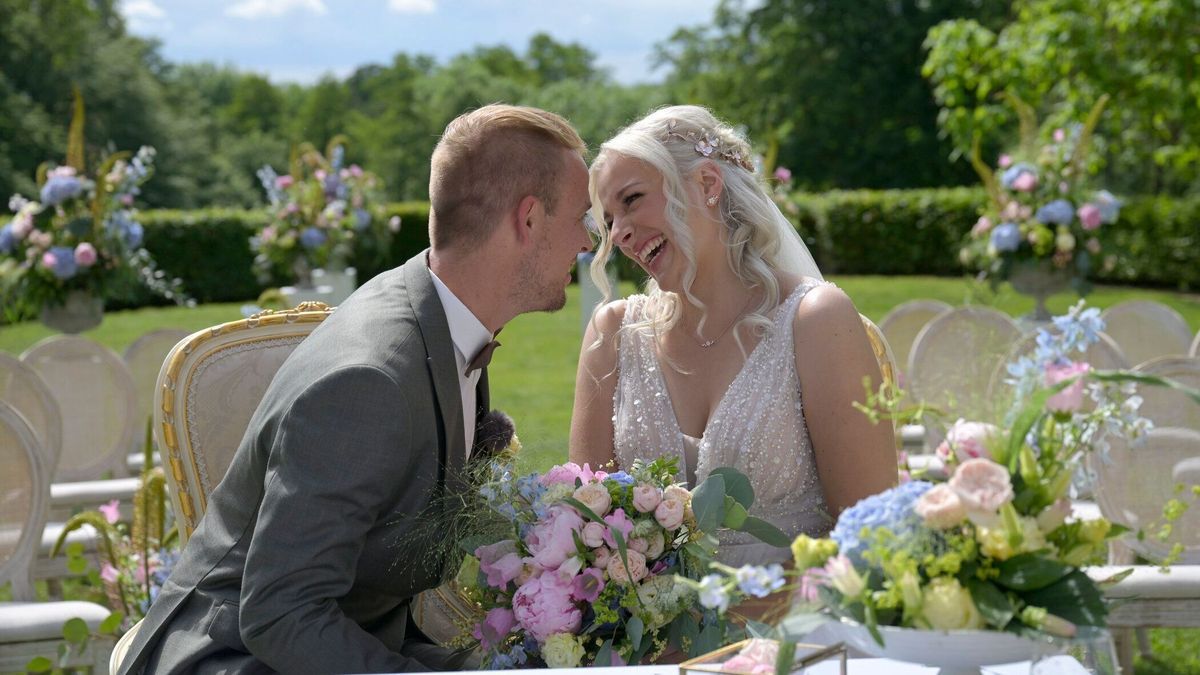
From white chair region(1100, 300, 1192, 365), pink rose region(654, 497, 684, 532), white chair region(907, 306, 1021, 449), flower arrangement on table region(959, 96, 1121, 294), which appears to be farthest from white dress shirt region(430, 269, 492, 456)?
flower arrangement on table region(959, 96, 1121, 294)

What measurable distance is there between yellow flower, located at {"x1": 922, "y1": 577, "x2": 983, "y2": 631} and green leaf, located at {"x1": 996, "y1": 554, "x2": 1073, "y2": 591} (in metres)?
0.05

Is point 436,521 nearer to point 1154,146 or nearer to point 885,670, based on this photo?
point 885,670

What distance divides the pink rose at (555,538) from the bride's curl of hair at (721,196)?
111cm

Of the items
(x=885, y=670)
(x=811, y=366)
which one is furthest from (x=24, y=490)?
(x=885, y=670)

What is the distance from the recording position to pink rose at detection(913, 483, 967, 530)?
1.43 meters

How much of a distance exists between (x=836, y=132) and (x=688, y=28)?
1074cm

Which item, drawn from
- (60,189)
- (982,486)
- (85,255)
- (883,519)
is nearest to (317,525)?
(883,519)

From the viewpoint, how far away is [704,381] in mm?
3186

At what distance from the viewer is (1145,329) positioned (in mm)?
6234

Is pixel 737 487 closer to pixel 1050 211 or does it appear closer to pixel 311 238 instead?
pixel 1050 211

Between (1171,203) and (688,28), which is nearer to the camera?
(1171,203)

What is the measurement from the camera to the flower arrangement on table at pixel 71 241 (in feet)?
23.5

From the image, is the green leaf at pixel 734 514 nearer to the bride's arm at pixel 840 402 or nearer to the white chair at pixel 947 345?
the bride's arm at pixel 840 402

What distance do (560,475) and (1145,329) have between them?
4.88m
